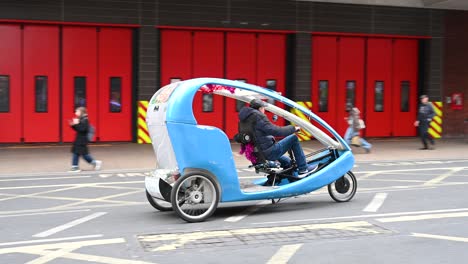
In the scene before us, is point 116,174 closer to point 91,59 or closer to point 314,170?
point 314,170

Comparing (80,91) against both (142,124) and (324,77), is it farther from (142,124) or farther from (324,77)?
(324,77)

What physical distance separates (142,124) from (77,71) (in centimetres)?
279

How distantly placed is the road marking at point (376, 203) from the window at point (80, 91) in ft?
39.3

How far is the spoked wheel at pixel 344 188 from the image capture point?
8648 millimetres

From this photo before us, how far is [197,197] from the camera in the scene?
7.25 meters

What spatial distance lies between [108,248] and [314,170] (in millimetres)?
3459

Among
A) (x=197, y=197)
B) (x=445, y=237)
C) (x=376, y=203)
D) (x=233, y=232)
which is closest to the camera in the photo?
(x=445, y=237)

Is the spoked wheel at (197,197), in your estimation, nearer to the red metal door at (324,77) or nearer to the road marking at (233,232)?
the road marking at (233,232)

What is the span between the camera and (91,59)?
18.4 m

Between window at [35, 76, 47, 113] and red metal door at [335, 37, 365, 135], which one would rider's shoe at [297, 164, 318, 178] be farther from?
red metal door at [335, 37, 365, 135]

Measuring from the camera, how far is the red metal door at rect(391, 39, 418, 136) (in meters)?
21.7

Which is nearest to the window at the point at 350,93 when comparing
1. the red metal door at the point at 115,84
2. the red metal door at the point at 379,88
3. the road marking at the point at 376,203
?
the red metal door at the point at 379,88

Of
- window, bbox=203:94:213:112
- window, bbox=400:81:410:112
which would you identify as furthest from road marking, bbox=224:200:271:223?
window, bbox=400:81:410:112

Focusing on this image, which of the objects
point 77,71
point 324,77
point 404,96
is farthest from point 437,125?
point 77,71
